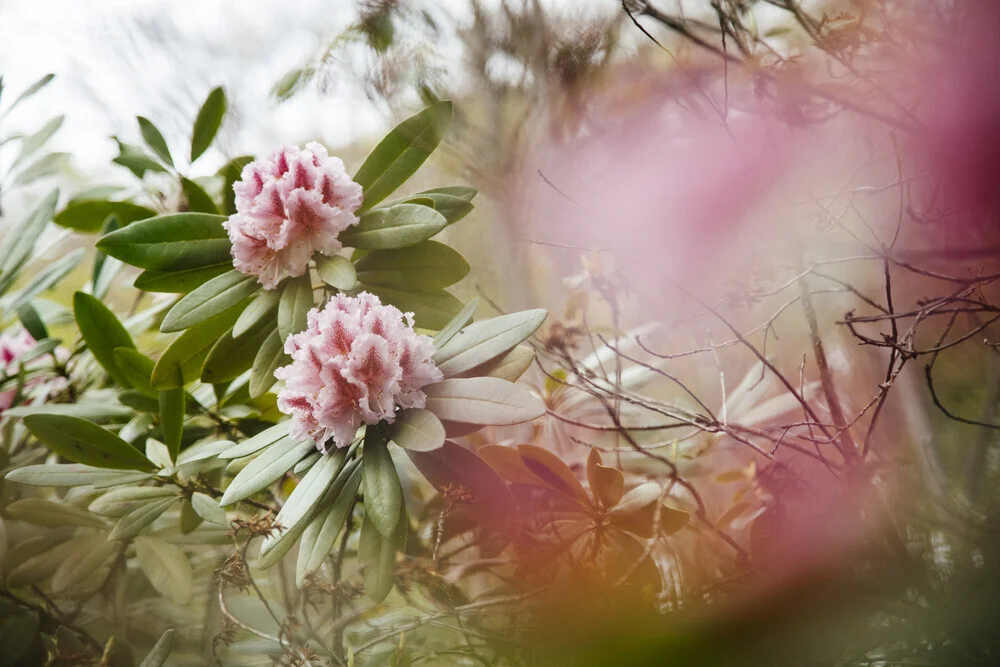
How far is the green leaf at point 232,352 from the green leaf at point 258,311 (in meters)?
0.01

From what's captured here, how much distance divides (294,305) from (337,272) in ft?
0.22

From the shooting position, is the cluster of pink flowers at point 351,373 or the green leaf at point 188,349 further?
the green leaf at point 188,349

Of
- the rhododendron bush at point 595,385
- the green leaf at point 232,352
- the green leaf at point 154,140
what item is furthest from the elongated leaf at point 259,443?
the green leaf at point 154,140

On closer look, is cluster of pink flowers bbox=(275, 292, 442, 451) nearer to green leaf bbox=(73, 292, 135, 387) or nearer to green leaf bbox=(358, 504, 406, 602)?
green leaf bbox=(358, 504, 406, 602)

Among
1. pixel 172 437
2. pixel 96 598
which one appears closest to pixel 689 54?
pixel 172 437

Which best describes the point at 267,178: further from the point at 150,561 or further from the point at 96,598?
the point at 96,598

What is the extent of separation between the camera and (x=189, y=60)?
1.15 m

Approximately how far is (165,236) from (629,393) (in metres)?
0.53

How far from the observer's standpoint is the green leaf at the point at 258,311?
2.22 ft

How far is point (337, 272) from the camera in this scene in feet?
2.12

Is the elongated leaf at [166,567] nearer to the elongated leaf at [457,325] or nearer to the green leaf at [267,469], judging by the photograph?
the green leaf at [267,469]

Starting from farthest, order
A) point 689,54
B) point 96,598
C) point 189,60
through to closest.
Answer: point 189,60, point 96,598, point 689,54

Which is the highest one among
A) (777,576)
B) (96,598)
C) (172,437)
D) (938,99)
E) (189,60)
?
(189,60)

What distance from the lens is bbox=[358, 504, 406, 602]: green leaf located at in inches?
23.6
